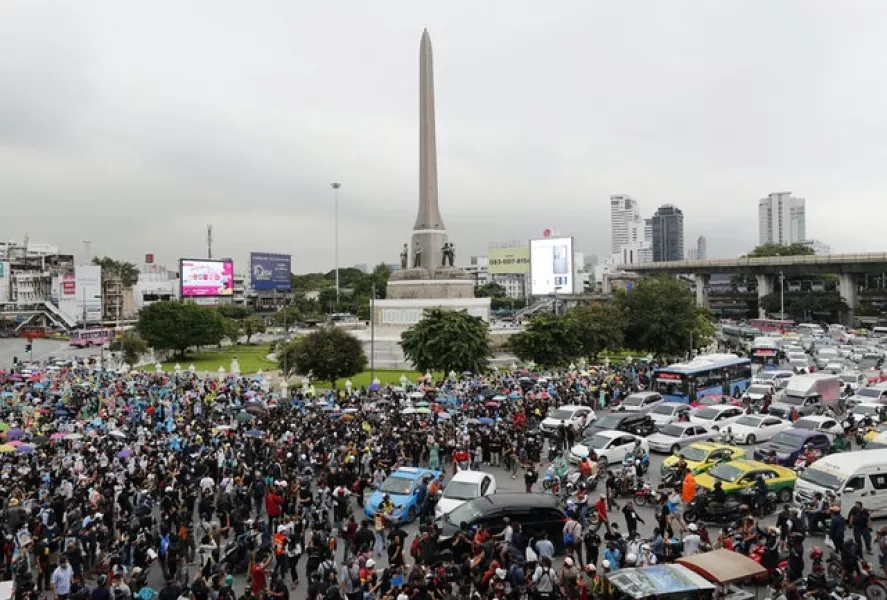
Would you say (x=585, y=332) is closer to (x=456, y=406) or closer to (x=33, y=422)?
(x=456, y=406)

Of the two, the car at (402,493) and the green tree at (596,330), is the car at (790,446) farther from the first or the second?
the green tree at (596,330)

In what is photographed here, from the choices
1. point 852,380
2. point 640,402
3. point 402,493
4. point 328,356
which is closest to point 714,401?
point 640,402

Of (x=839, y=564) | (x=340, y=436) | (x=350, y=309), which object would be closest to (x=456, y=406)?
(x=340, y=436)

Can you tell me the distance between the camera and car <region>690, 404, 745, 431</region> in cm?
2086

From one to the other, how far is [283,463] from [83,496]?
4.15m

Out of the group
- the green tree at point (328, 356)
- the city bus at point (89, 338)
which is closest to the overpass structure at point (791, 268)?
the green tree at point (328, 356)

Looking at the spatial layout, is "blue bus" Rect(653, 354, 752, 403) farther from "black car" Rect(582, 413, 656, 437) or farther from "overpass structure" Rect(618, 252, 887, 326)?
"overpass structure" Rect(618, 252, 887, 326)

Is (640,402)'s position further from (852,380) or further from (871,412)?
(852,380)

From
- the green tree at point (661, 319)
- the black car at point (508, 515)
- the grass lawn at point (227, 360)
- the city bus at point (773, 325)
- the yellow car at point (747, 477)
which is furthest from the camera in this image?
the city bus at point (773, 325)

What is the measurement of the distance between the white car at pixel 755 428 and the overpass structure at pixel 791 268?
240 ft

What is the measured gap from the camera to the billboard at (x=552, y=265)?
62562 millimetres

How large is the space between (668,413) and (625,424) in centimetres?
235

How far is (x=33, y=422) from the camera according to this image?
21.3m

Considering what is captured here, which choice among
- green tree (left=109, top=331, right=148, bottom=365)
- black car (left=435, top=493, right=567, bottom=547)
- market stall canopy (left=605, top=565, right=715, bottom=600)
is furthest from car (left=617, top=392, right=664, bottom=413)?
green tree (left=109, top=331, right=148, bottom=365)
